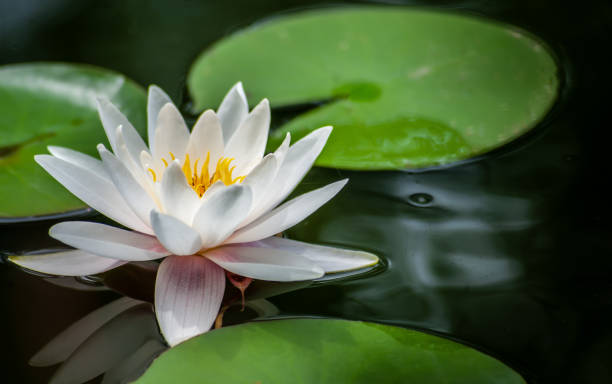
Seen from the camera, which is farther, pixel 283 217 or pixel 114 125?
pixel 114 125

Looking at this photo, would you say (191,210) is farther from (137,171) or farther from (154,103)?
(154,103)

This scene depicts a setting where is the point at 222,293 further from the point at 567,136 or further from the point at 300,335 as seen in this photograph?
the point at 567,136

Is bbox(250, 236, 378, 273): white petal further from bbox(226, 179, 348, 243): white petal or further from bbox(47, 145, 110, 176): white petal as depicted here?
bbox(47, 145, 110, 176): white petal

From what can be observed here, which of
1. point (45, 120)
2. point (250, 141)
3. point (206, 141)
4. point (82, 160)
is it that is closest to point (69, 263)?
point (82, 160)

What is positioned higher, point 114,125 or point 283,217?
point 114,125

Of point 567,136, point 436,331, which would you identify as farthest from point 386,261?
point 567,136

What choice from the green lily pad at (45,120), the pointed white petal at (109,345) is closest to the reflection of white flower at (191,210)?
the pointed white petal at (109,345)

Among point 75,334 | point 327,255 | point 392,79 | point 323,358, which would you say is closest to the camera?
point 323,358
